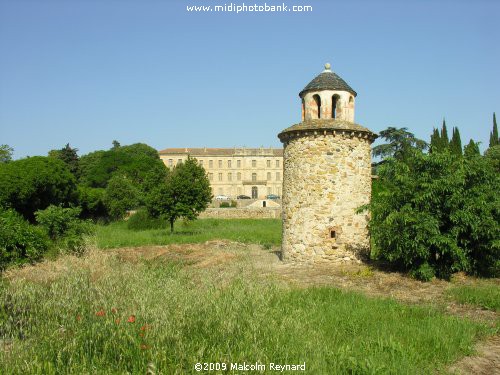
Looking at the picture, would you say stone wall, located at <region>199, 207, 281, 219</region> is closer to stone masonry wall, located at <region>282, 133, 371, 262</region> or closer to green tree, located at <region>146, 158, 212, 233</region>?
green tree, located at <region>146, 158, 212, 233</region>

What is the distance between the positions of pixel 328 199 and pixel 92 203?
26056 mm

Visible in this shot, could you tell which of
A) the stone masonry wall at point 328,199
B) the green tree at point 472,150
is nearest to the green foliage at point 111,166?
the stone masonry wall at point 328,199

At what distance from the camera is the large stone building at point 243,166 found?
83.1 meters

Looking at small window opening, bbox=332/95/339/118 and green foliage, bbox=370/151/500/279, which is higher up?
small window opening, bbox=332/95/339/118

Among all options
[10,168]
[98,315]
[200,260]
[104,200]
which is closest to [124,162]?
[104,200]

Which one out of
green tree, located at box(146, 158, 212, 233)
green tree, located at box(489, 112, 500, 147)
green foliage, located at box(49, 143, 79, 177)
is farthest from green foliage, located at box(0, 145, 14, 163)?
green tree, located at box(489, 112, 500, 147)

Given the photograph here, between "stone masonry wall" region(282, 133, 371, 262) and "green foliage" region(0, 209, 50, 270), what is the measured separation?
364 inches

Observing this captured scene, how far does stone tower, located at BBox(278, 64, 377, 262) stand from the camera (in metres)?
12.6

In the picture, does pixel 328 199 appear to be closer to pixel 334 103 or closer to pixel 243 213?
pixel 334 103

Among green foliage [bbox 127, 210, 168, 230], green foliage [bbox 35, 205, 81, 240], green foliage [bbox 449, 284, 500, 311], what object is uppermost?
green foliage [bbox 35, 205, 81, 240]

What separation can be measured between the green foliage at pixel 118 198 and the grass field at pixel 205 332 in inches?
1145

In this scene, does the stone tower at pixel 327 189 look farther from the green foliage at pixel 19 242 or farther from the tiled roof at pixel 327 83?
the green foliage at pixel 19 242

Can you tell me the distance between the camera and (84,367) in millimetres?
4301

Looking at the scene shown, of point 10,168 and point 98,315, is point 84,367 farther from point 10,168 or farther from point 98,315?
point 10,168
